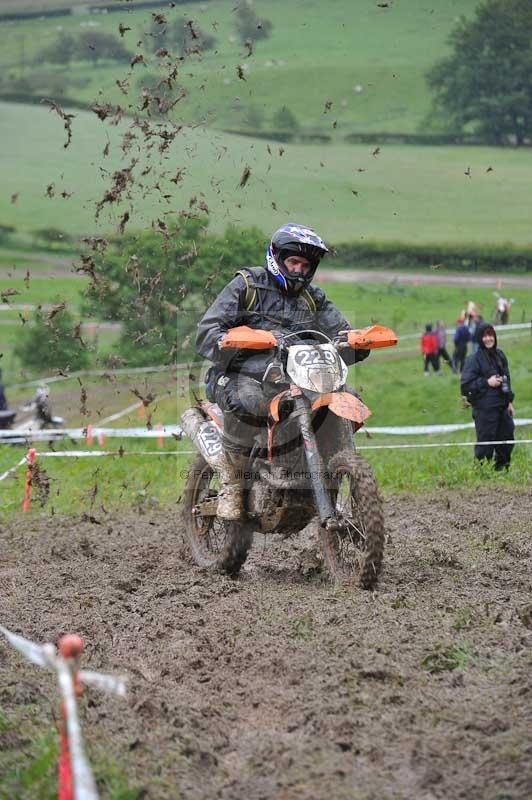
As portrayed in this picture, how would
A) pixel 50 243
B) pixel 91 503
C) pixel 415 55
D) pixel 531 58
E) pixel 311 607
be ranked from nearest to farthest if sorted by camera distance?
pixel 311 607 < pixel 91 503 < pixel 531 58 < pixel 50 243 < pixel 415 55

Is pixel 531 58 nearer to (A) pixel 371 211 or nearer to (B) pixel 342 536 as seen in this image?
(A) pixel 371 211

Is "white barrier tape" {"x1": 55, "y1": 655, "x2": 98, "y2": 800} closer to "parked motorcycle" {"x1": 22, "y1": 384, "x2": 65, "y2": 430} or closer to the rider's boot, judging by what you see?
the rider's boot

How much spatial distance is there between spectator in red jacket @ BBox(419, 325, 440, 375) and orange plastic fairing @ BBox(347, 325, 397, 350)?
81.6 feet

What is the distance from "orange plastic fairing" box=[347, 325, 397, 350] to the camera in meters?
8.58

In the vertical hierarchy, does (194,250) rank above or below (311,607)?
above

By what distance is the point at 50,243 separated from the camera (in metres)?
50.8

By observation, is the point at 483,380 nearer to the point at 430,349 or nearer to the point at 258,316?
the point at 258,316

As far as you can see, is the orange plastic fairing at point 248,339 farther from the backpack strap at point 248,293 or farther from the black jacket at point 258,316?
the backpack strap at point 248,293

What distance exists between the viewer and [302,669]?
19.9ft

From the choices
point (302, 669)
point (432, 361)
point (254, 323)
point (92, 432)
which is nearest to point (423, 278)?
point (432, 361)

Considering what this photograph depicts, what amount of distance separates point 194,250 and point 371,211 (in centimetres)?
3392

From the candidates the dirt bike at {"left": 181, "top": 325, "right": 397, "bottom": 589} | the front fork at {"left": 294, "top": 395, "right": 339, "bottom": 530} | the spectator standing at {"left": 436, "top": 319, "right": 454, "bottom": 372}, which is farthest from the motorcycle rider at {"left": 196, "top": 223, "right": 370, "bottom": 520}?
the spectator standing at {"left": 436, "top": 319, "right": 454, "bottom": 372}

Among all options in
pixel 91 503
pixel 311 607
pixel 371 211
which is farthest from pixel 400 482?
pixel 371 211

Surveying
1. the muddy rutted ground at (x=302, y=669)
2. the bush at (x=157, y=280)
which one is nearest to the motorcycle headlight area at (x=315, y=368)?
the muddy rutted ground at (x=302, y=669)
